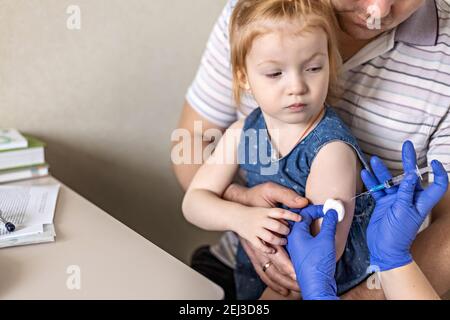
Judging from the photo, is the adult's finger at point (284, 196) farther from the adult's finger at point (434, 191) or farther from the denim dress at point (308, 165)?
the adult's finger at point (434, 191)

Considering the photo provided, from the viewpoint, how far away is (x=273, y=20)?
1019 mm

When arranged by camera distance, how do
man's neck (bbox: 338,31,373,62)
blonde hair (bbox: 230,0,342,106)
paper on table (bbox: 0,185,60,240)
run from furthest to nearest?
man's neck (bbox: 338,31,373,62), paper on table (bbox: 0,185,60,240), blonde hair (bbox: 230,0,342,106)

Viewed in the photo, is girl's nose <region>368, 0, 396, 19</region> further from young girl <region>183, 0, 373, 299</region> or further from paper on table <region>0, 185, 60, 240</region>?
paper on table <region>0, 185, 60, 240</region>

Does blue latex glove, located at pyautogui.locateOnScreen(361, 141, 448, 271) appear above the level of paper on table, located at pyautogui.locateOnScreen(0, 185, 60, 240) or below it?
above

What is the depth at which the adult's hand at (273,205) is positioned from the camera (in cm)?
111

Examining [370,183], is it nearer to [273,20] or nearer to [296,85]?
[296,85]

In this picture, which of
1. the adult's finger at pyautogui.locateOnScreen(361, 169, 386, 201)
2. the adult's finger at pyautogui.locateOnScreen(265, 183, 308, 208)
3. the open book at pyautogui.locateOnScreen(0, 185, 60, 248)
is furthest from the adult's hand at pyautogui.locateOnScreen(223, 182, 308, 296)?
the open book at pyautogui.locateOnScreen(0, 185, 60, 248)

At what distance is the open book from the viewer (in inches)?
43.1

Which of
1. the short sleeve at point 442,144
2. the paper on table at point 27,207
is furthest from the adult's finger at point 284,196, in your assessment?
the paper on table at point 27,207

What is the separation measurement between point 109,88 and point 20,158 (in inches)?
11.3

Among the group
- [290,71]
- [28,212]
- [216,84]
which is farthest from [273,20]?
[28,212]

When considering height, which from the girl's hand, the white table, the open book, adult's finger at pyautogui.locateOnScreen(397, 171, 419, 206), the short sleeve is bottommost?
the white table

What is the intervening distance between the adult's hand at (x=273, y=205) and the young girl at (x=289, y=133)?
25 millimetres

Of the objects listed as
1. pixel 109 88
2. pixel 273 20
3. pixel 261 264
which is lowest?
pixel 261 264
